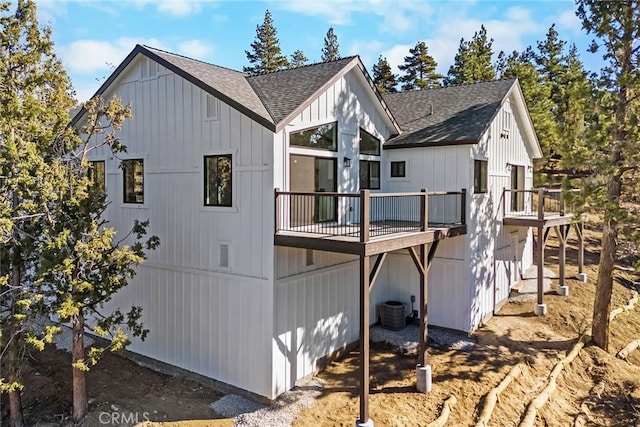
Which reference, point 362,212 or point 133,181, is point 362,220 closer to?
point 362,212

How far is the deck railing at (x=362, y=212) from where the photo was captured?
8648 mm

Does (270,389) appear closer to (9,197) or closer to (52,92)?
(9,197)

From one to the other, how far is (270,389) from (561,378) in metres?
6.94

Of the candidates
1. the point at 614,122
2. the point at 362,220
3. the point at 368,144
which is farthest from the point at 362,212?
the point at 614,122

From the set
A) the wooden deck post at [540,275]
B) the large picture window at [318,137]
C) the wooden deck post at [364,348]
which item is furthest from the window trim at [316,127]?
the wooden deck post at [540,275]

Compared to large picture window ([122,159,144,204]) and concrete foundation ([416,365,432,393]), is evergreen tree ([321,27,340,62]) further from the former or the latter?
concrete foundation ([416,365,432,393])

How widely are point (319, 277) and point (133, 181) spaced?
5.74m

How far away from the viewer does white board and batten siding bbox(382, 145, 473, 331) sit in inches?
484

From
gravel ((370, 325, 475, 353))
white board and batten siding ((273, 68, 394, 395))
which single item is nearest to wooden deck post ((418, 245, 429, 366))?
gravel ((370, 325, 475, 353))

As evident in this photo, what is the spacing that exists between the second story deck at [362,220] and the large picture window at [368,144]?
1.45 metres

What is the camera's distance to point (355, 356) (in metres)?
11.2

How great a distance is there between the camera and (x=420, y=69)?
3525 cm

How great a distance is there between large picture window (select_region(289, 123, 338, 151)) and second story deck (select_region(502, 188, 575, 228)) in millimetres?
6373

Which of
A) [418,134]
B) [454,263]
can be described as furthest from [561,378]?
[418,134]
